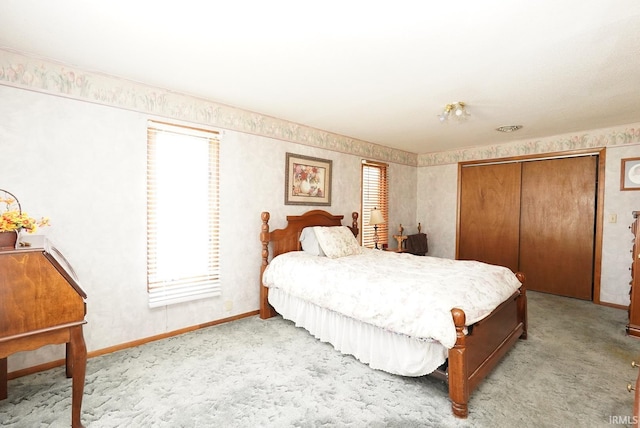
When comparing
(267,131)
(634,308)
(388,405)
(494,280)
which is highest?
(267,131)

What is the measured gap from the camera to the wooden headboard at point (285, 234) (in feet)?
11.2

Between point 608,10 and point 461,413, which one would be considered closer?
point 608,10

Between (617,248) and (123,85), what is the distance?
592cm

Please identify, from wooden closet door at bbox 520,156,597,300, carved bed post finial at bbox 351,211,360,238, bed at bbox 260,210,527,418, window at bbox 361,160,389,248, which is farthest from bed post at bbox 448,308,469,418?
wooden closet door at bbox 520,156,597,300

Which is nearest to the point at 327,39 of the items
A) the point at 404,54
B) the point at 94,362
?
the point at 404,54

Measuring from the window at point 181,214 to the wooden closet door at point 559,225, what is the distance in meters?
4.55

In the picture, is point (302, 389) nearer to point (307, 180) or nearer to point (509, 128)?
point (307, 180)

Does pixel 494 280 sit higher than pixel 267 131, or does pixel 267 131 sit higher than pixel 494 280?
pixel 267 131

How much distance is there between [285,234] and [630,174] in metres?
4.40

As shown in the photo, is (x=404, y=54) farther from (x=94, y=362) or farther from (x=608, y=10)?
(x=94, y=362)

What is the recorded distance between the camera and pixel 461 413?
5.97 feet

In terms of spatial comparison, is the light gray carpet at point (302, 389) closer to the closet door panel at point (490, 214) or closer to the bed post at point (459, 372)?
the bed post at point (459, 372)

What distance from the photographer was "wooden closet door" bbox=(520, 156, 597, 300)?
4.14 meters

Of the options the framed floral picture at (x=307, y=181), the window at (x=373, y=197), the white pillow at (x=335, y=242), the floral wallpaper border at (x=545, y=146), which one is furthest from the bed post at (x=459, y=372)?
the floral wallpaper border at (x=545, y=146)
